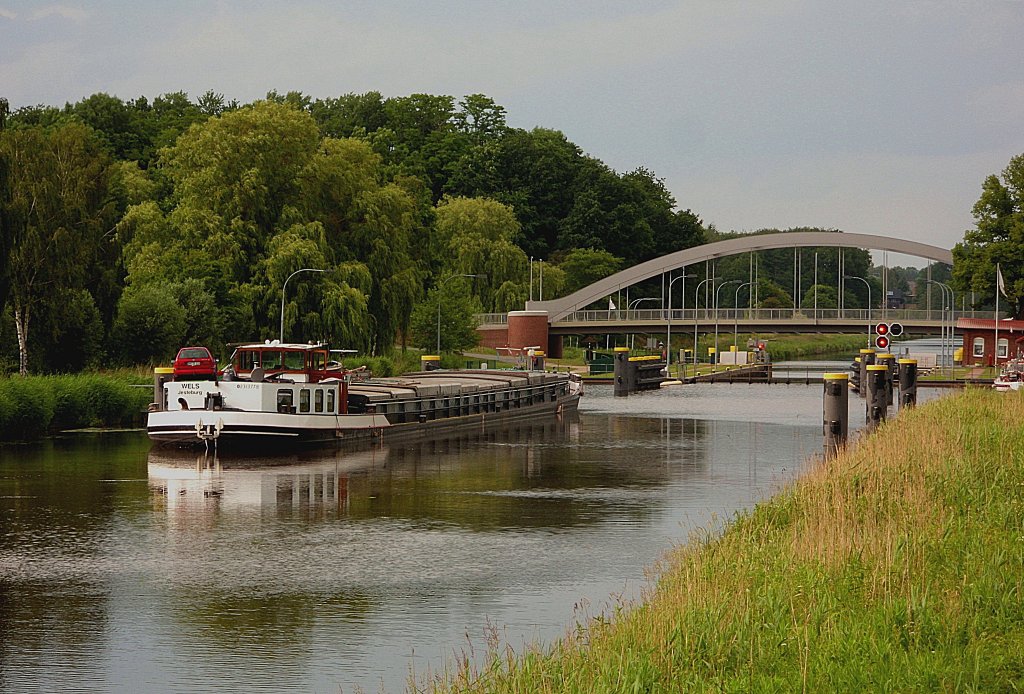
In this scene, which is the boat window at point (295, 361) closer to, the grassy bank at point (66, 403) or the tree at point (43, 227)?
the grassy bank at point (66, 403)

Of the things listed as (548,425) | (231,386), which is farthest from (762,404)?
(231,386)

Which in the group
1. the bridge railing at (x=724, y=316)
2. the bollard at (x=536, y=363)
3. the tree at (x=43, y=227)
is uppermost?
the tree at (x=43, y=227)

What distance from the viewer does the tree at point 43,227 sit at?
49938 millimetres

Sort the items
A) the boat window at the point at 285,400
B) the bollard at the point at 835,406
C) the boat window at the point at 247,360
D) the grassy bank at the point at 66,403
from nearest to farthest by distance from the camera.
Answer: the grassy bank at the point at 66,403, the boat window at the point at 285,400, the bollard at the point at 835,406, the boat window at the point at 247,360

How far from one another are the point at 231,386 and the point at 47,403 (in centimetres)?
644

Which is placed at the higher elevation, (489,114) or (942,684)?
(489,114)

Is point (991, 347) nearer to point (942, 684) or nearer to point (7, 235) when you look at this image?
point (7, 235)

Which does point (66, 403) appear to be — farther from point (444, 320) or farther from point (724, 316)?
point (724, 316)

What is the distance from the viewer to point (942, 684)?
10.6m

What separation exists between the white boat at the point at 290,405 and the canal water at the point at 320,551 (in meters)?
1.59

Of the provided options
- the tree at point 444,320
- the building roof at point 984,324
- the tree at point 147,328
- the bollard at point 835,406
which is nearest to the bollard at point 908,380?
the bollard at point 835,406

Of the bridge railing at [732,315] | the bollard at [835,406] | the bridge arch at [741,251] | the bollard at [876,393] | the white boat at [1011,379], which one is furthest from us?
the bridge arch at [741,251]

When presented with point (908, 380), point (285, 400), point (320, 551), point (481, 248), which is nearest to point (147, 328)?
point (285, 400)

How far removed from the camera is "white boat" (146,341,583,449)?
1598 inches
